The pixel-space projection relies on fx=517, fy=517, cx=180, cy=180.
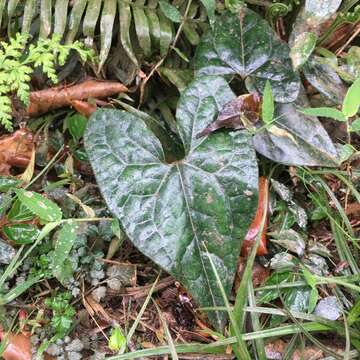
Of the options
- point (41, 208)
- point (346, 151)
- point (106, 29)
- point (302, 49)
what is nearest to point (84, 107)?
point (106, 29)

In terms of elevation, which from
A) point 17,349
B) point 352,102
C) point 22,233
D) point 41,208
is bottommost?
point 17,349

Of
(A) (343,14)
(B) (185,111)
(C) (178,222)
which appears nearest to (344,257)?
(C) (178,222)

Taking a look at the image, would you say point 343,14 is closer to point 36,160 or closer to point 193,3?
point 193,3

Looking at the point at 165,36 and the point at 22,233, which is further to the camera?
the point at 165,36

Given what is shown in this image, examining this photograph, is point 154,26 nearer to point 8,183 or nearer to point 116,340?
point 8,183

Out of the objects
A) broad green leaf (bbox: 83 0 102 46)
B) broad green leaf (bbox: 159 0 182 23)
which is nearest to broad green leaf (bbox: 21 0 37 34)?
broad green leaf (bbox: 83 0 102 46)

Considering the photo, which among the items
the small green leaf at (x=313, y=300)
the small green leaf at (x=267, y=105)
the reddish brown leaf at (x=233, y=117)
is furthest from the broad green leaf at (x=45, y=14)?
the small green leaf at (x=313, y=300)
